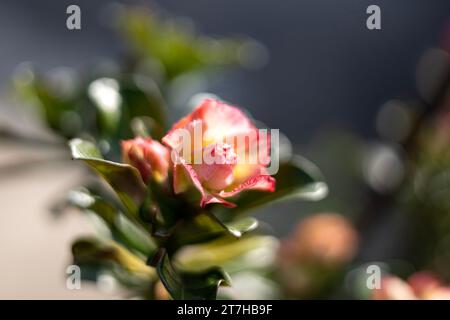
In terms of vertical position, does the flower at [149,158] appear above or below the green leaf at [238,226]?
above

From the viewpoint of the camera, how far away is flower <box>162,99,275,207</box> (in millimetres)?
502

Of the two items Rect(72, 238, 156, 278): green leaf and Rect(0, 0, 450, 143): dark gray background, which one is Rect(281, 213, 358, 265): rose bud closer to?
Rect(72, 238, 156, 278): green leaf

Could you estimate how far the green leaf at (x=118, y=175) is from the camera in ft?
1.63

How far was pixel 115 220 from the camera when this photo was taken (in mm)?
572

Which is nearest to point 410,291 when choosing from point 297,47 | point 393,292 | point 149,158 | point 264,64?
point 393,292

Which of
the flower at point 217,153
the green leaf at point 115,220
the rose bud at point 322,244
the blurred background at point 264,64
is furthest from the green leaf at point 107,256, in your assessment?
the blurred background at point 264,64

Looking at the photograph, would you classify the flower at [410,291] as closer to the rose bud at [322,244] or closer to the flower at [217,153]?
the flower at [217,153]

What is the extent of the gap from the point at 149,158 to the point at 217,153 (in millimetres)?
55

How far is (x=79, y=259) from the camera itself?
1.97 feet

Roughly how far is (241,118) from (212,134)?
26mm

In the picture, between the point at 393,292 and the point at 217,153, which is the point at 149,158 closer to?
the point at 217,153

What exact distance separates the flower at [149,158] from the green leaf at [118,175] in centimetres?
1
